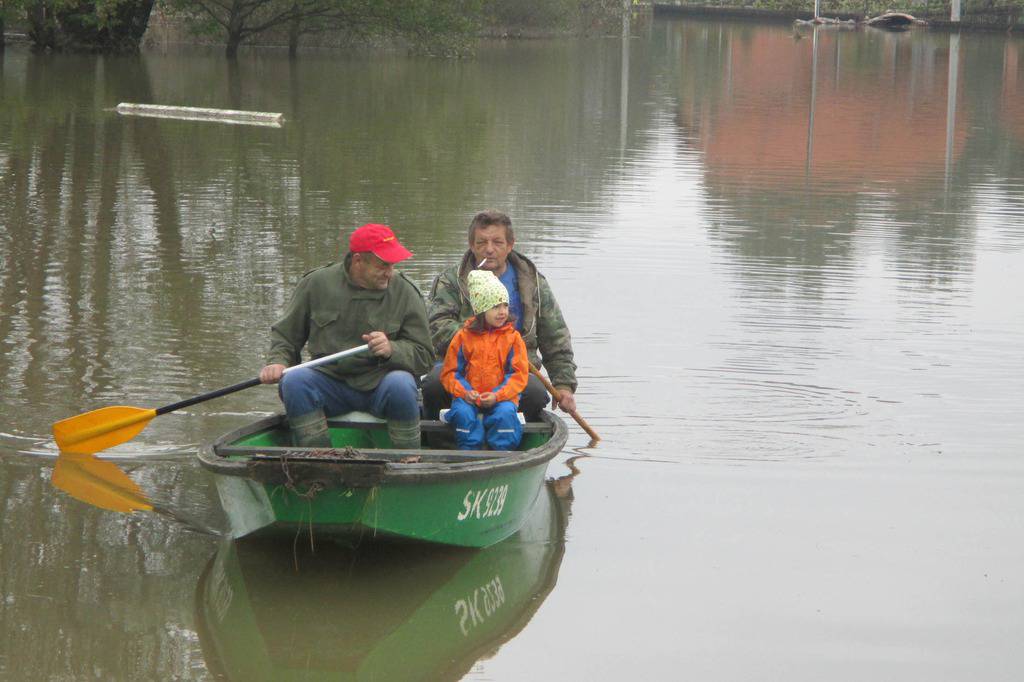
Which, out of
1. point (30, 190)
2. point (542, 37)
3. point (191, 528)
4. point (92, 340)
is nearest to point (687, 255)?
point (92, 340)

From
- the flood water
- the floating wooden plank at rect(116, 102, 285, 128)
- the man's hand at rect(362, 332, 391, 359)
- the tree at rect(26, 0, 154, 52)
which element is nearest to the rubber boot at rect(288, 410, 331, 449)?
the man's hand at rect(362, 332, 391, 359)

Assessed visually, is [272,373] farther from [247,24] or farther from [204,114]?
[247,24]

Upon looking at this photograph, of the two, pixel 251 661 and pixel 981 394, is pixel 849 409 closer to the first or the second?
pixel 981 394

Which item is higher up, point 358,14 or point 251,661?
point 358,14

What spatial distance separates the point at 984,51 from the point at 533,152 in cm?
4303

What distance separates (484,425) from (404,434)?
37 centimetres

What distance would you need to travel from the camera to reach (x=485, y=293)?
6.80 m

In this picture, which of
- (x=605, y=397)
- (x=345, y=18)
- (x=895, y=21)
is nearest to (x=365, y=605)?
(x=605, y=397)

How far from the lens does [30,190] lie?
17.2 m

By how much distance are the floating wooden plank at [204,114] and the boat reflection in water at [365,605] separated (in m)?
19.9

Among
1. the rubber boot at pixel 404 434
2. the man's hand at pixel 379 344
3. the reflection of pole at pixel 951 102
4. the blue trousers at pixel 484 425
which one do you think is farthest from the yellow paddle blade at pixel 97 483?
the reflection of pole at pixel 951 102

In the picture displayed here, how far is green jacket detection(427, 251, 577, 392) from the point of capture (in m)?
7.51

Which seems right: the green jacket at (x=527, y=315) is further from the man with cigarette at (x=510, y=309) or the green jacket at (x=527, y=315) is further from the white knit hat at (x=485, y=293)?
the white knit hat at (x=485, y=293)

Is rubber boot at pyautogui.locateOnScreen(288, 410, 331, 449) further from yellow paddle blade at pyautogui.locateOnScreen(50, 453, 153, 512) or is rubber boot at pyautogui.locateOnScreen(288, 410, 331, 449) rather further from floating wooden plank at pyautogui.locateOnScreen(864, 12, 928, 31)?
floating wooden plank at pyautogui.locateOnScreen(864, 12, 928, 31)
